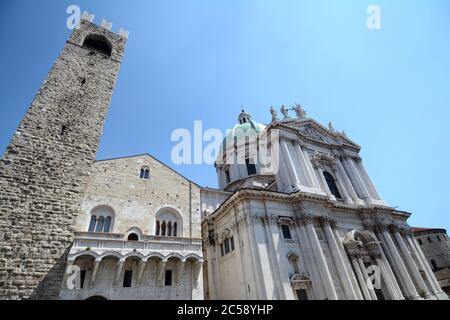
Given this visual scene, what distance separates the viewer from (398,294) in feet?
65.3

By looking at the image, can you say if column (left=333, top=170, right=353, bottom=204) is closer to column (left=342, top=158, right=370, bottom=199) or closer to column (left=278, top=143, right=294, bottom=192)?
column (left=342, top=158, right=370, bottom=199)

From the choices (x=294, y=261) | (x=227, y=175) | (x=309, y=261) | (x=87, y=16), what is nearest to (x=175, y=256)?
(x=294, y=261)

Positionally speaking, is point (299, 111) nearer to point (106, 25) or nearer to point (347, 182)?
point (347, 182)

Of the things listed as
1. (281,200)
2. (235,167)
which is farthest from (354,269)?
(235,167)

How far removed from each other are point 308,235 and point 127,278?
45.2ft

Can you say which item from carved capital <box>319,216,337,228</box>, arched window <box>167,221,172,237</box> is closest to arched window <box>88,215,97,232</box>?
arched window <box>167,221,172,237</box>

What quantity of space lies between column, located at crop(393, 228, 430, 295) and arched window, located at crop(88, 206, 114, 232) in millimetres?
→ 28189

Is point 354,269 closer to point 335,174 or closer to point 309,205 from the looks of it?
point 309,205

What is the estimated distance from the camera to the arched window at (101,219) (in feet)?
44.6

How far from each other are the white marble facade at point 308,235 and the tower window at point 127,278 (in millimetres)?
7665

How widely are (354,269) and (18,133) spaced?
2668 cm

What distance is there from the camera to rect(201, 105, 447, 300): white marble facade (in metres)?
16.5

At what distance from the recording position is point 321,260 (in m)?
17.4

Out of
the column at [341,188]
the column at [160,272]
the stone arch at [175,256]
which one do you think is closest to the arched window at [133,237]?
the column at [160,272]
